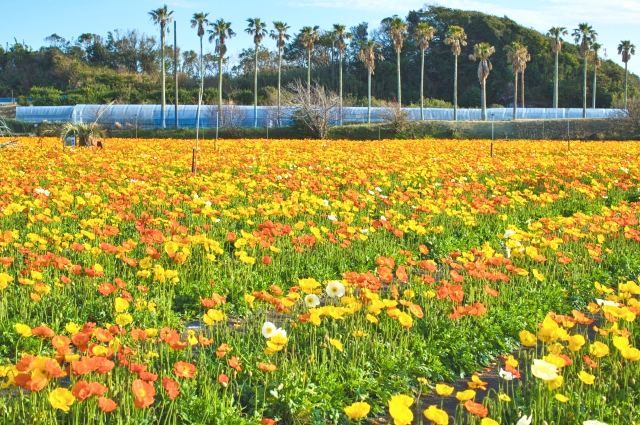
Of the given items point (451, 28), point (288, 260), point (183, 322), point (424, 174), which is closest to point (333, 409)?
point (183, 322)

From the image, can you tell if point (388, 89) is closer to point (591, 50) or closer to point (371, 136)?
point (591, 50)

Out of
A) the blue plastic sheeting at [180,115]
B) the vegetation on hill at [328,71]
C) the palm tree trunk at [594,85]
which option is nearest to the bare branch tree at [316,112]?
the blue plastic sheeting at [180,115]

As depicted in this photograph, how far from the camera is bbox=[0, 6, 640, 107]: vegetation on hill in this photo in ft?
267

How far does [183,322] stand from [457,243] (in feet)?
13.3

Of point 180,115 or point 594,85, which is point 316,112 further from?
point 594,85

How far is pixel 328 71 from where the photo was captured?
91.4 m

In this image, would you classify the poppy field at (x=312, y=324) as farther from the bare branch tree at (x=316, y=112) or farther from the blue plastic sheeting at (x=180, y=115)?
the blue plastic sheeting at (x=180, y=115)

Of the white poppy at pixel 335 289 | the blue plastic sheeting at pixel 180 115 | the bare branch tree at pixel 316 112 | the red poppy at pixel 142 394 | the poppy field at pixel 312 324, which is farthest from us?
the blue plastic sheeting at pixel 180 115

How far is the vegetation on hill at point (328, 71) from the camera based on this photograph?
8150cm

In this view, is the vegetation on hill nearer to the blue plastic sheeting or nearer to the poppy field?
the blue plastic sheeting

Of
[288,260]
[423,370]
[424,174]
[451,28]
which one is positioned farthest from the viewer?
[451,28]

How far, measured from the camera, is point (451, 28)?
222 ft

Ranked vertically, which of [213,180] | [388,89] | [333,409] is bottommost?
[333,409]

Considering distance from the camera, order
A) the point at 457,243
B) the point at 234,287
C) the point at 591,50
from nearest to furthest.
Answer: the point at 234,287
the point at 457,243
the point at 591,50
